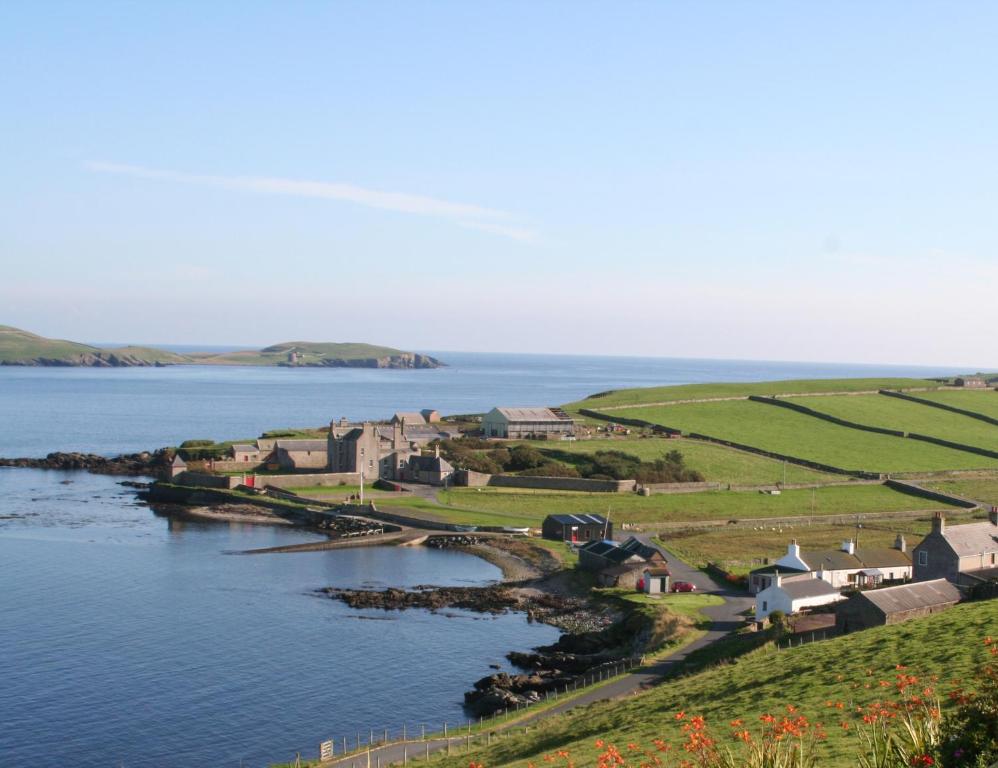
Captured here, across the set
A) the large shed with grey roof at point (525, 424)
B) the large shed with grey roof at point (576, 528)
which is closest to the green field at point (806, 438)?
the large shed with grey roof at point (525, 424)

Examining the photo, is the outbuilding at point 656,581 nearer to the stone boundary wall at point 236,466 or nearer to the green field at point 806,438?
the green field at point 806,438

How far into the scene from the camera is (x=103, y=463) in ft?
360

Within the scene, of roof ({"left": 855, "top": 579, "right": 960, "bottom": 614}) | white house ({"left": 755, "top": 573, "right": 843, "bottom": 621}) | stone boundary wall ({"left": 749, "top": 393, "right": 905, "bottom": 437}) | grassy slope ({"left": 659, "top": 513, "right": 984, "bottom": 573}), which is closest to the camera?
roof ({"left": 855, "top": 579, "right": 960, "bottom": 614})

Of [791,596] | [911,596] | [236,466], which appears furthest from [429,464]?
[911,596]

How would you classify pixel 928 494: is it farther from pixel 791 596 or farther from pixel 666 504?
pixel 791 596

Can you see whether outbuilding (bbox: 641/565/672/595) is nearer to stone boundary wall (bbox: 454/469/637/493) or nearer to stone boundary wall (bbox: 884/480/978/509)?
stone boundary wall (bbox: 454/469/637/493)

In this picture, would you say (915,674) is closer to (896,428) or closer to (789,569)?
(789,569)

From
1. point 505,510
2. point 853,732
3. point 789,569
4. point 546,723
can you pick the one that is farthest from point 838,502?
point 853,732

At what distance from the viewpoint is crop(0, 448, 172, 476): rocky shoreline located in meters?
106

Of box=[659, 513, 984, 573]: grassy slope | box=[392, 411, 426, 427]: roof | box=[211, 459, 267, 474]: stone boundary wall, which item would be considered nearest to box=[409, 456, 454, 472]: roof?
box=[211, 459, 267, 474]: stone boundary wall

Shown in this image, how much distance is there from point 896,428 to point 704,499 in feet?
139

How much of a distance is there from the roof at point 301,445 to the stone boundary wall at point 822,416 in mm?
58908

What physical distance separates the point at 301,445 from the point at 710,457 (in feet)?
130

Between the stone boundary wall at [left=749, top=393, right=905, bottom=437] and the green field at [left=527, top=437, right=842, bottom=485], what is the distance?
20.4 m
